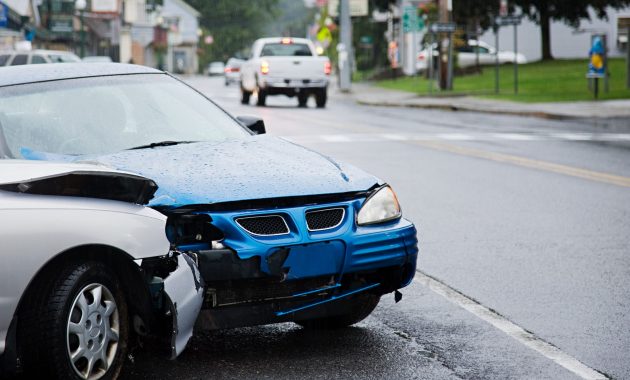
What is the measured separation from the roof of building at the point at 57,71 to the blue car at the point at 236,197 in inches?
0.5

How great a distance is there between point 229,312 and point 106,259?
0.70 meters

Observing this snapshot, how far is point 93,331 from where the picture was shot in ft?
17.4

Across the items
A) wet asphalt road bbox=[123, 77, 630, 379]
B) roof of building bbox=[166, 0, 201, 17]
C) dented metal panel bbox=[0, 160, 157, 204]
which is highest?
roof of building bbox=[166, 0, 201, 17]

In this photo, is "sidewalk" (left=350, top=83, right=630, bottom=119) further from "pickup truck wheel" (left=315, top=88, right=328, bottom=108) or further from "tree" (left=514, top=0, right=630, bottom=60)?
"tree" (left=514, top=0, right=630, bottom=60)

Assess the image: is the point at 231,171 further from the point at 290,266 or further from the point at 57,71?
the point at 57,71

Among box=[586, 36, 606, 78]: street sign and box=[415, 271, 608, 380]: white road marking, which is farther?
box=[586, 36, 606, 78]: street sign

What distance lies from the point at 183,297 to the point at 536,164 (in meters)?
11.7

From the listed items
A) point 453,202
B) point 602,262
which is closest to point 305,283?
point 602,262

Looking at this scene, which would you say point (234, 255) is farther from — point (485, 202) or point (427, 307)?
point (485, 202)

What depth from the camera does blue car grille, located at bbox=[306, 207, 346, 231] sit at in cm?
603

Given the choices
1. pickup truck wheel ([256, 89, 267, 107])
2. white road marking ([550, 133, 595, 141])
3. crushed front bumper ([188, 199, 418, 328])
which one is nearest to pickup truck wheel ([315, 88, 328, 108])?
pickup truck wheel ([256, 89, 267, 107])

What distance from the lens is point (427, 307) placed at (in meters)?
7.51

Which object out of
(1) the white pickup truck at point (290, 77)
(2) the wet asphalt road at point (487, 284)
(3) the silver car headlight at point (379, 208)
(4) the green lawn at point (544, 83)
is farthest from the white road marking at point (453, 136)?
(3) the silver car headlight at point (379, 208)

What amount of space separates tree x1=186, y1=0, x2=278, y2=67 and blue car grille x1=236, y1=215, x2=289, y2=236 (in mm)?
140207
